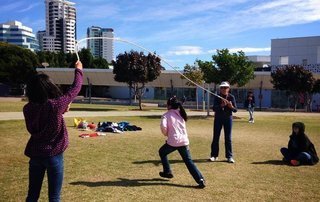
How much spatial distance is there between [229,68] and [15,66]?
47.5m

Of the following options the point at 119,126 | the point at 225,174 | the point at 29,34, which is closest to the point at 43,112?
the point at 225,174

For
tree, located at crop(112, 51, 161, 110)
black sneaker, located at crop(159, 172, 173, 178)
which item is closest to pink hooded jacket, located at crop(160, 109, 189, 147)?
black sneaker, located at crop(159, 172, 173, 178)

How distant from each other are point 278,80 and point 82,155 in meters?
32.2

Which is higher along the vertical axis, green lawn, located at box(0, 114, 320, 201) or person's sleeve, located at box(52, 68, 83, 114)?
person's sleeve, located at box(52, 68, 83, 114)

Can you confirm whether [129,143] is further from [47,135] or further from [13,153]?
[47,135]

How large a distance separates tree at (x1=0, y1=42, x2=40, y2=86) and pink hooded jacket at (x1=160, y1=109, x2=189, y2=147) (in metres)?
59.3

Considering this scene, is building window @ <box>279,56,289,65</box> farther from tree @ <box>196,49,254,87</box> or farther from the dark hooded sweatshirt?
the dark hooded sweatshirt

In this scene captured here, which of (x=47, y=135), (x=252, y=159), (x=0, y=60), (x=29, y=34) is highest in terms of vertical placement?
(x=29, y=34)

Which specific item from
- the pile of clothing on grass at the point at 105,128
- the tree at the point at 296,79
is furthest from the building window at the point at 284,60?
the pile of clothing on grass at the point at 105,128

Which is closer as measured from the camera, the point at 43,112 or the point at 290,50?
the point at 43,112

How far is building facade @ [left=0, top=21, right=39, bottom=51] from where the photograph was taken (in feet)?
472

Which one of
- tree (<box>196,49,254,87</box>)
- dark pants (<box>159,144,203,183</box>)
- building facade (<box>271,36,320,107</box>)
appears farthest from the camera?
building facade (<box>271,36,320,107</box>)

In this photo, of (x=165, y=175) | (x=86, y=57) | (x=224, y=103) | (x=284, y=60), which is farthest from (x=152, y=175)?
(x=86, y=57)

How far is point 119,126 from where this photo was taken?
1656 cm
